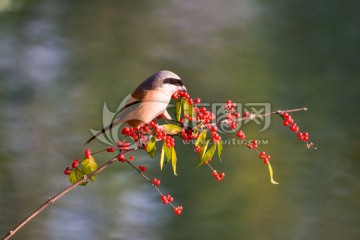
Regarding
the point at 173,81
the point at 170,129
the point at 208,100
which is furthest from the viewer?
the point at 208,100

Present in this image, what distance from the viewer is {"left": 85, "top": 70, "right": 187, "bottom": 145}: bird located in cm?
→ 98

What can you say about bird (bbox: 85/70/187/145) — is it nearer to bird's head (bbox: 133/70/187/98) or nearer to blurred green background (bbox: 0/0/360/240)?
bird's head (bbox: 133/70/187/98)

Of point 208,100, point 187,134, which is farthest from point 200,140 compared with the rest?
point 208,100

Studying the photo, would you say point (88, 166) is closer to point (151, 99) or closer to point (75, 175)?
point (75, 175)

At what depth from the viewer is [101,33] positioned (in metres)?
2.60

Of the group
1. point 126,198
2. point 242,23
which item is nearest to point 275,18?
point 242,23

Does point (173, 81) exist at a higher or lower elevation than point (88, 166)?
higher

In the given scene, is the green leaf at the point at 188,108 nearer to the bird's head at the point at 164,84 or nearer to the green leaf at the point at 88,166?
the bird's head at the point at 164,84

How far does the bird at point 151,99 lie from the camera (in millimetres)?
983

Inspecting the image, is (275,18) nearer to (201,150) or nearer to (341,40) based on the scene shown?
(341,40)

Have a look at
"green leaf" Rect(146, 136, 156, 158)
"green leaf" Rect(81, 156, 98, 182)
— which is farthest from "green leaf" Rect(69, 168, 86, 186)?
"green leaf" Rect(146, 136, 156, 158)

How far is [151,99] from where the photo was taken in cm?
99

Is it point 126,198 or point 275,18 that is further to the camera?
point 275,18

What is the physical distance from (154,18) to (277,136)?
0.74 m
